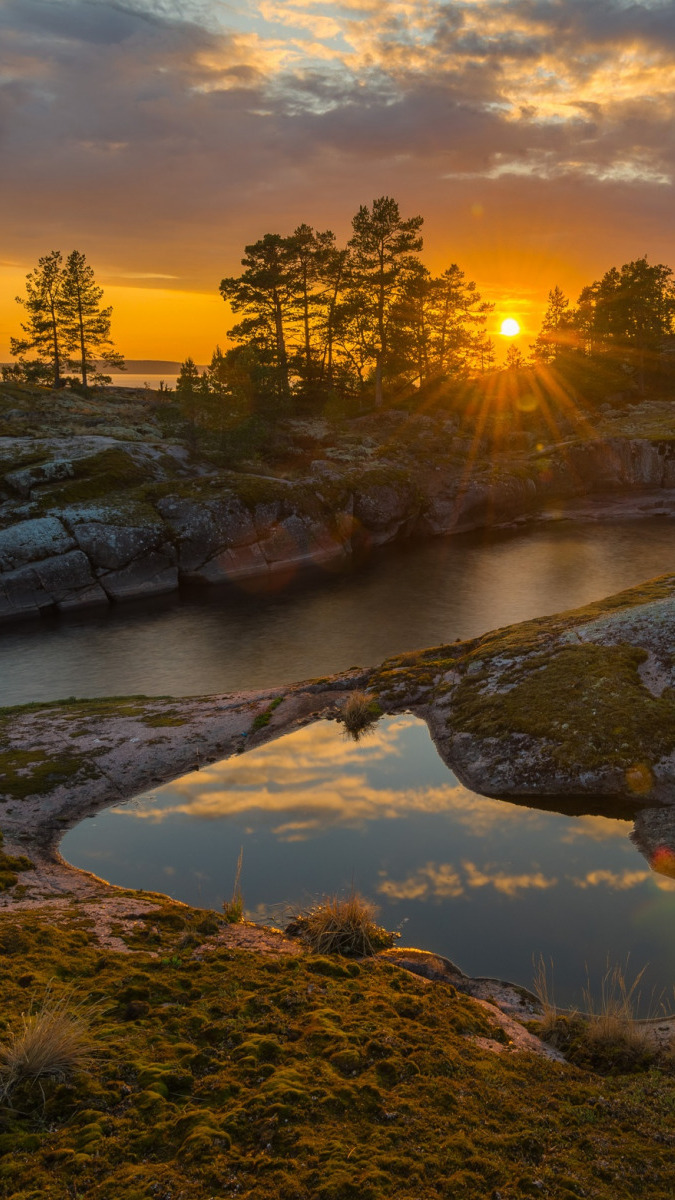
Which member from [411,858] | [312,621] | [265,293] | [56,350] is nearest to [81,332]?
[56,350]

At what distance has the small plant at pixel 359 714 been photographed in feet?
92.6

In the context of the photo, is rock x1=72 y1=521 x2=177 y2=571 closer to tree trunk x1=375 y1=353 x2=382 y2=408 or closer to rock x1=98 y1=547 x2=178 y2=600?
rock x1=98 y1=547 x2=178 y2=600

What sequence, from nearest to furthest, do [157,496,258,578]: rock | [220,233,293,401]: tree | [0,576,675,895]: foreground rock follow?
[0,576,675,895]: foreground rock < [157,496,258,578]: rock < [220,233,293,401]: tree

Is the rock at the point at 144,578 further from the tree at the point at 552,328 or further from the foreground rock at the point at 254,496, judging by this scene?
the tree at the point at 552,328

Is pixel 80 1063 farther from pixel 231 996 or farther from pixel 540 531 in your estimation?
pixel 540 531

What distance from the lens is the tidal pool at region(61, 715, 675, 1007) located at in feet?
51.5

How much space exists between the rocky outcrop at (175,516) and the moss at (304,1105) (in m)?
46.0

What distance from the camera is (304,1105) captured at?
30.1 feet

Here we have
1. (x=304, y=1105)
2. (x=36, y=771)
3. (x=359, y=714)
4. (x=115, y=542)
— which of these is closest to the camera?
(x=304, y=1105)

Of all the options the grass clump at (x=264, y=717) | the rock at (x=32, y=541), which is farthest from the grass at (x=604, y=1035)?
the rock at (x=32, y=541)

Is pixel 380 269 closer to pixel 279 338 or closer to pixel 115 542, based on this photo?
pixel 279 338

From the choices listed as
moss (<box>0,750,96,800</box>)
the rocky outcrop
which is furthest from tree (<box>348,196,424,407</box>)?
moss (<box>0,750,96,800</box>)

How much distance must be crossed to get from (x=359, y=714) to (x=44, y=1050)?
2027 cm

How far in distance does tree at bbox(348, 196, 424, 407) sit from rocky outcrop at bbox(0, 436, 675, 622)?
28168 mm
